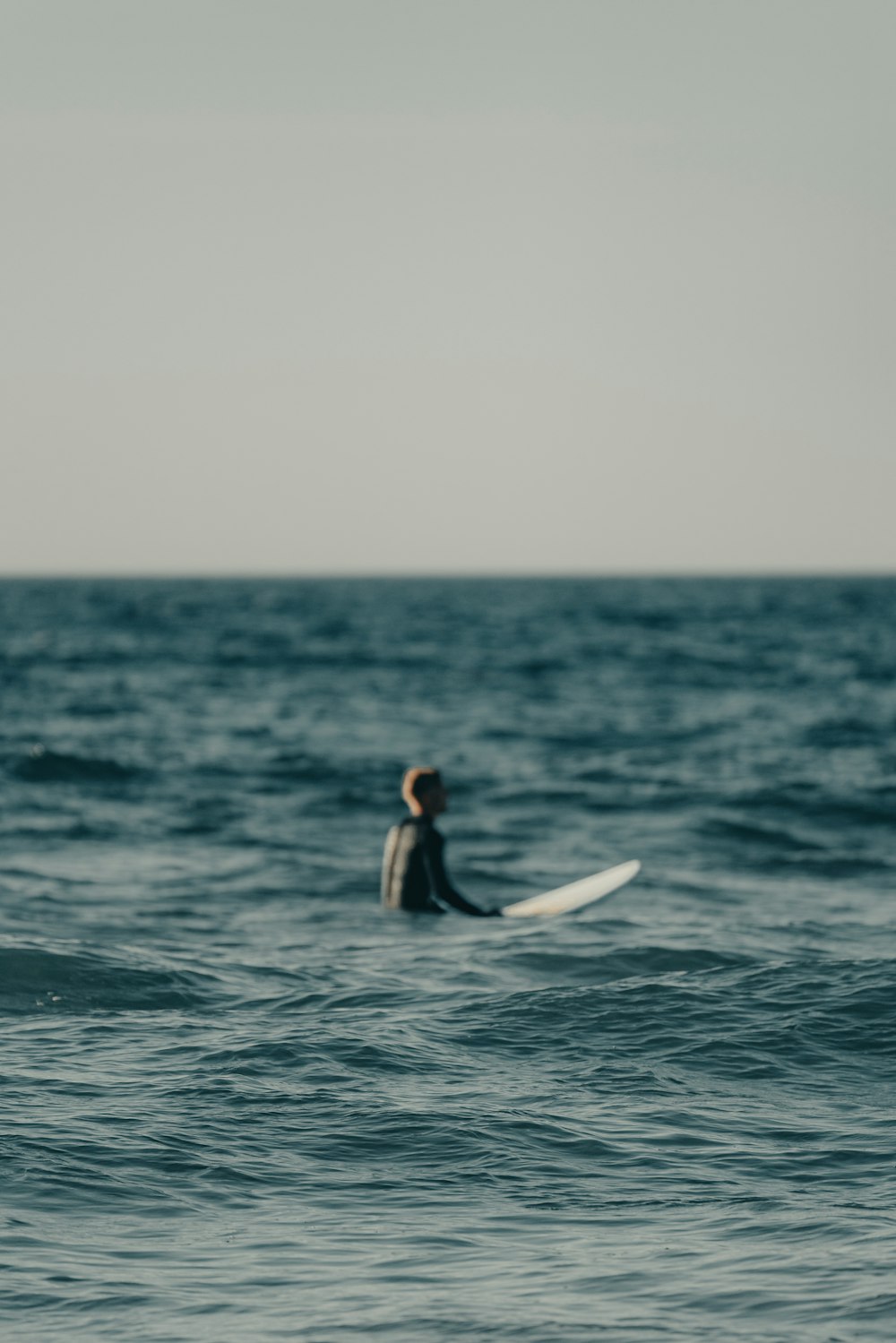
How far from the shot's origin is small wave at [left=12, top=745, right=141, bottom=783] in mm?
26719

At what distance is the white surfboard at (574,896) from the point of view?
15.0 m

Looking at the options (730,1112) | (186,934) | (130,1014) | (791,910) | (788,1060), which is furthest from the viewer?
(791,910)

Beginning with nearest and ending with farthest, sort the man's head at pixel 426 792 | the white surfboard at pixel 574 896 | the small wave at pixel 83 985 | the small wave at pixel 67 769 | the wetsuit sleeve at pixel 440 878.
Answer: the small wave at pixel 83 985
the man's head at pixel 426 792
the wetsuit sleeve at pixel 440 878
the white surfboard at pixel 574 896
the small wave at pixel 67 769

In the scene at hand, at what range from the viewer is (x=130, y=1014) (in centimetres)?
1062

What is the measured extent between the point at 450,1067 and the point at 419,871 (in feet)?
17.3

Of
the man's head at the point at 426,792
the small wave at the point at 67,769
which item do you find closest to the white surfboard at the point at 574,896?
the man's head at the point at 426,792

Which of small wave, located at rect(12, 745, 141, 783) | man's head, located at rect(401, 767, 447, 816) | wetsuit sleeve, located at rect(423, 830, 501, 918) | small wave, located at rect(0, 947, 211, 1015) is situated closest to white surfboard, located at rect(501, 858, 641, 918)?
wetsuit sleeve, located at rect(423, 830, 501, 918)

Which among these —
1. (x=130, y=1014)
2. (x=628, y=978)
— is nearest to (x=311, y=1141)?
(x=130, y=1014)

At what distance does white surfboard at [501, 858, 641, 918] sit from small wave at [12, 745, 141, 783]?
40.3 feet

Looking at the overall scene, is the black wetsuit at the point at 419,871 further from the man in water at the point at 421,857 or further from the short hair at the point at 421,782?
the short hair at the point at 421,782

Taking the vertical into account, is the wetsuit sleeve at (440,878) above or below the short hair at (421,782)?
below

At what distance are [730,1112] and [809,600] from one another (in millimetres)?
122269

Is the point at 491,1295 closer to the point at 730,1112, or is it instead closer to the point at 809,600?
the point at 730,1112

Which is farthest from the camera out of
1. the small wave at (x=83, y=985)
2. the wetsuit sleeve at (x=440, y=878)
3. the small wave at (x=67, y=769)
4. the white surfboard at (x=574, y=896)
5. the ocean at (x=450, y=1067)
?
the small wave at (x=67, y=769)
